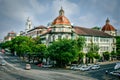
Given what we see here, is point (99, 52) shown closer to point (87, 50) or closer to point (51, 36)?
point (87, 50)

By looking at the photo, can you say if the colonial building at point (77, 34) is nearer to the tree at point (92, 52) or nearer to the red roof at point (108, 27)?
the red roof at point (108, 27)

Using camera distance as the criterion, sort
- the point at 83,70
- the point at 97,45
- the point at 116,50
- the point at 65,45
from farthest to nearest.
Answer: the point at 116,50
the point at 97,45
the point at 65,45
the point at 83,70

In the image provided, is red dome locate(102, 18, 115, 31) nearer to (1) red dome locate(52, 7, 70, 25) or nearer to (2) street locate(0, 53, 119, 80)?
(1) red dome locate(52, 7, 70, 25)

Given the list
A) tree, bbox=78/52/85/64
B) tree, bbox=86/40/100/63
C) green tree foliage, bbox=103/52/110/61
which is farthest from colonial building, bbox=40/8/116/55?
tree, bbox=78/52/85/64

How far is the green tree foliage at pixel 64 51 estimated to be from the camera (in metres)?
69.3

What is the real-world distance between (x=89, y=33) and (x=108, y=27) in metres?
18.3

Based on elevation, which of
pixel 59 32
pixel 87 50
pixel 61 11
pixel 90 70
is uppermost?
pixel 61 11

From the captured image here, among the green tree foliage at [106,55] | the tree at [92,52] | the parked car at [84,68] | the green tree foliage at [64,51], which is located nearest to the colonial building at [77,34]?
the tree at [92,52]

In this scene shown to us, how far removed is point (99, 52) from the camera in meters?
93.9

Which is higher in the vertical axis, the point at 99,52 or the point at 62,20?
the point at 62,20

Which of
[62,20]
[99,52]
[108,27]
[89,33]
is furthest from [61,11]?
[108,27]

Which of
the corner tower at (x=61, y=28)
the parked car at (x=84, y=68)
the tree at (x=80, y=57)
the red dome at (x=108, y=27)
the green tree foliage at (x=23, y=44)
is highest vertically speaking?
the red dome at (x=108, y=27)

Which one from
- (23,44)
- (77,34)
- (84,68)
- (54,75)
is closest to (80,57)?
(77,34)

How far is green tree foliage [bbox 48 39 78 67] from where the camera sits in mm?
69312
